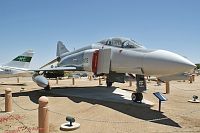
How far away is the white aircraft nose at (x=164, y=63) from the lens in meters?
8.28

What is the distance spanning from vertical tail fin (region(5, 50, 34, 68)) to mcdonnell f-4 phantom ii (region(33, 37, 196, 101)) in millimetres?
13668

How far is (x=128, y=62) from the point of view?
1057 cm

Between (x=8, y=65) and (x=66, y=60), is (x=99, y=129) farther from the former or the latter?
(x=8, y=65)

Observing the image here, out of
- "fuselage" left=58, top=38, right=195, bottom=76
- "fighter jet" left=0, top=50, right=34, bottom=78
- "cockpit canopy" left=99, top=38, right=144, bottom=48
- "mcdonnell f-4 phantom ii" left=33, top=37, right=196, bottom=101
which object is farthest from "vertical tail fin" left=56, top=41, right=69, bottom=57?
"cockpit canopy" left=99, top=38, right=144, bottom=48

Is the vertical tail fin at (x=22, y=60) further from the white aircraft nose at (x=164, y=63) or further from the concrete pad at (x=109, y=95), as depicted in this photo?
the white aircraft nose at (x=164, y=63)

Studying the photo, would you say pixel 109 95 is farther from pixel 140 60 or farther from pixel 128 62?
pixel 140 60

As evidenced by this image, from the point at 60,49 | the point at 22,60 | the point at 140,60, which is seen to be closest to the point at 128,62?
the point at 140,60

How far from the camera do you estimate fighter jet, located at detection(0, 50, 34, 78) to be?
25.8 meters

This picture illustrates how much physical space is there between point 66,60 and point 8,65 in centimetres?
1360

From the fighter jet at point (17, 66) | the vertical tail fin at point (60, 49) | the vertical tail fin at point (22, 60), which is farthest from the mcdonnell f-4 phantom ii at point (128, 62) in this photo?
the vertical tail fin at point (22, 60)

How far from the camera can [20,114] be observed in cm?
902

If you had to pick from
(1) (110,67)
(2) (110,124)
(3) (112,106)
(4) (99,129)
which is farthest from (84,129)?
(1) (110,67)

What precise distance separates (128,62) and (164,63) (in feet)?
6.93

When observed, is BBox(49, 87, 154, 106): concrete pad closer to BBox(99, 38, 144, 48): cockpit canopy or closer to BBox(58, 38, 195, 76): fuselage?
BBox(58, 38, 195, 76): fuselage
